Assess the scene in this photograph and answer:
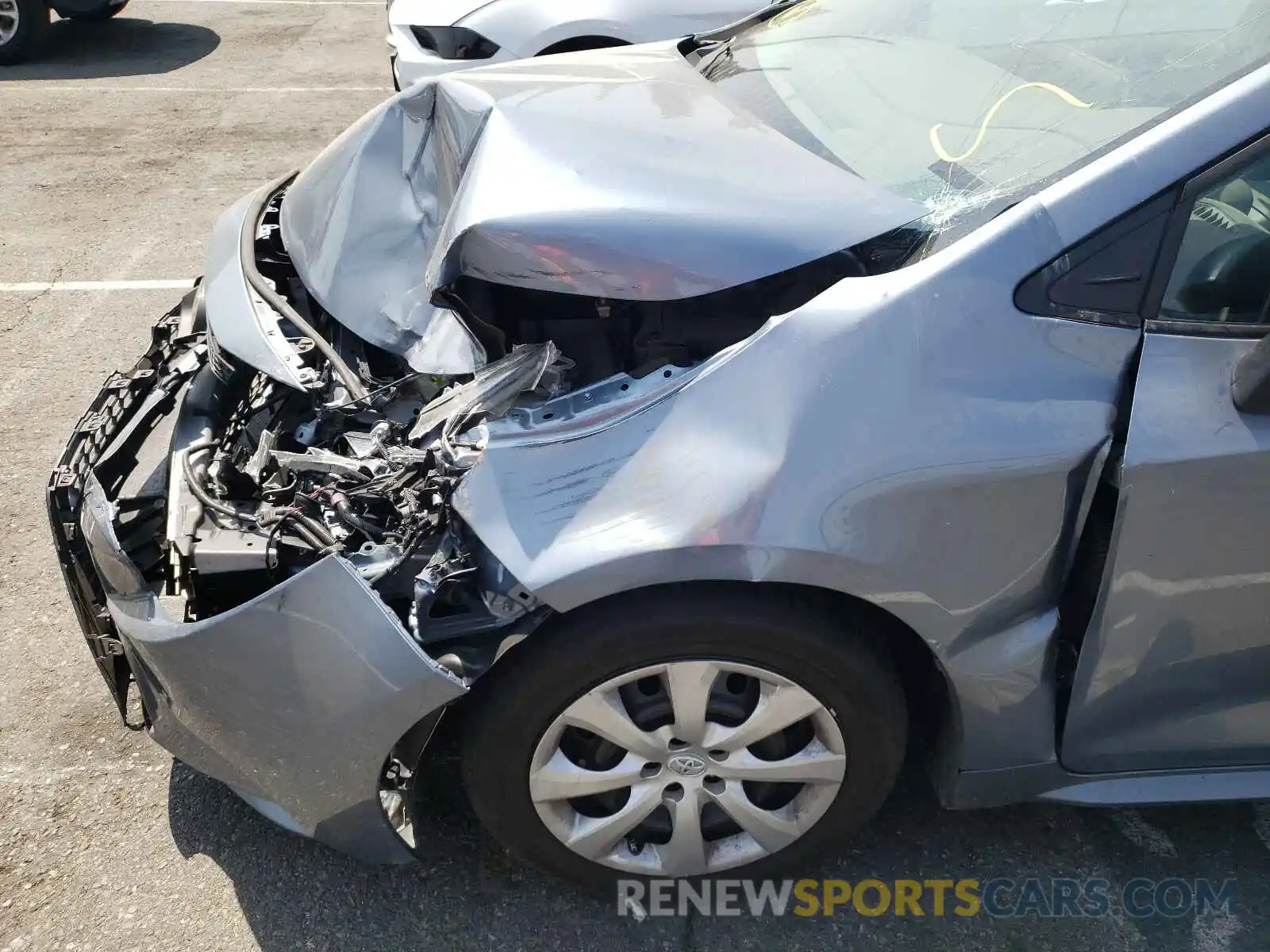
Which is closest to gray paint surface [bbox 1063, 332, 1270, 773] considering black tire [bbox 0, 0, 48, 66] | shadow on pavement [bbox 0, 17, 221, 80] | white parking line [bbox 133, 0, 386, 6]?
shadow on pavement [bbox 0, 17, 221, 80]

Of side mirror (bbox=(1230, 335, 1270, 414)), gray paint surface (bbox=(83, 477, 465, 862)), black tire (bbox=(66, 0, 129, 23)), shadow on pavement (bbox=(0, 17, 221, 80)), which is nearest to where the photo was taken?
side mirror (bbox=(1230, 335, 1270, 414))

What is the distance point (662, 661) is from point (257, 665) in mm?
728

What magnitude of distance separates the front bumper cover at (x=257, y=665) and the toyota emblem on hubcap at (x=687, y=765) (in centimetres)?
48

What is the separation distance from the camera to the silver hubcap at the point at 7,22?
8.55 m

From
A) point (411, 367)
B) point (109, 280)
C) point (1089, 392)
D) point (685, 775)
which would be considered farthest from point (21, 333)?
point (1089, 392)

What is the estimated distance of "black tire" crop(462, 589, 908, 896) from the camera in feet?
6.04

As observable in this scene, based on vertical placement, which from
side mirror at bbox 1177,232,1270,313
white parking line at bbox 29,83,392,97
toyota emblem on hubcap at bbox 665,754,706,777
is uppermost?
side mirror at bbox 1177,232,1270,313

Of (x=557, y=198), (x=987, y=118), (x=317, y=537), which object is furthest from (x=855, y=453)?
(x=317, y=537)

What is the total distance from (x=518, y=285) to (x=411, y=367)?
0.44 meters

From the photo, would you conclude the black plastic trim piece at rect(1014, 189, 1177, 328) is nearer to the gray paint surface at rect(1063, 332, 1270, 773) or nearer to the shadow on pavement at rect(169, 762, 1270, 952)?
the gray paint surface at rect(1063, 332, 1270, 773)

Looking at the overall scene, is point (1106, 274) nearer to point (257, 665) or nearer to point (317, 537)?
point (317, 537)
